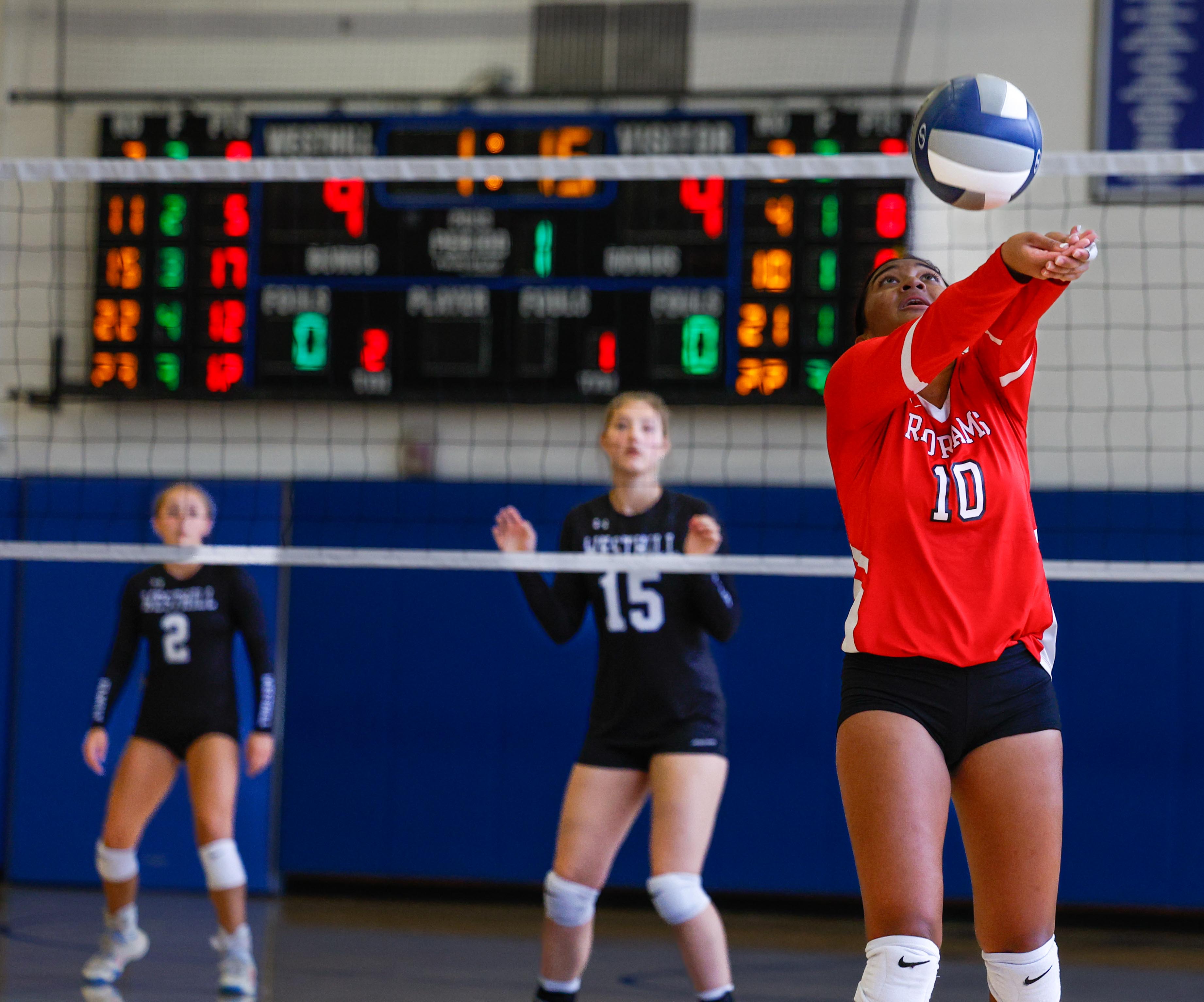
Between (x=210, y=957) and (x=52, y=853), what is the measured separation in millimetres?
1826

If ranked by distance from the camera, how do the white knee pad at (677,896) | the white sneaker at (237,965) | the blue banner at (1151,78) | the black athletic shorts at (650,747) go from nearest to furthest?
the white knee pad at (677,896) → the black athletic shorts at (650,747) → the white sneaker at (237,965) → the blue banner at (1151,78)

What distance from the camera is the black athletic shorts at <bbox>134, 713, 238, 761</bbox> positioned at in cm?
481

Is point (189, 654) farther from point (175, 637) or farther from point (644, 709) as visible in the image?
point (644, 709)

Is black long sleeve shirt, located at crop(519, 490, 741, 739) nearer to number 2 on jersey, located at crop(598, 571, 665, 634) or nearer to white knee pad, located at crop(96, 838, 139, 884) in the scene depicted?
number 2 on jersey, located at crop(598, 571, 665, 634)

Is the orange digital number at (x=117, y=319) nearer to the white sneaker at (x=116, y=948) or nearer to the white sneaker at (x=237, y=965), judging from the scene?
the white sneaker at (x=116, y=948)

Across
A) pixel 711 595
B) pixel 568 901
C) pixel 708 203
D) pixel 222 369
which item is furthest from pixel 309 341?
pixel 568 901

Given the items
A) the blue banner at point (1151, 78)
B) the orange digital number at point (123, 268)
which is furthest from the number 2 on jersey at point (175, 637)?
the blue banner at point (1151, 78)

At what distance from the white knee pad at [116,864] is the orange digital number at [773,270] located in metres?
3.56

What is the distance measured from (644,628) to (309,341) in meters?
3.37

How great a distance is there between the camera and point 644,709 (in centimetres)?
374

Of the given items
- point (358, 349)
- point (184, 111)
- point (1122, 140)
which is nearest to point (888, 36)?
point (1122, 140)

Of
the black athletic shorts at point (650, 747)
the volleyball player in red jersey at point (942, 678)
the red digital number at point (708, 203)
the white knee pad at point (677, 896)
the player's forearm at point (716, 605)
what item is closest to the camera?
the volleyball player in red jersey at point (942, 678)

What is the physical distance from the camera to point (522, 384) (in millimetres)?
6570

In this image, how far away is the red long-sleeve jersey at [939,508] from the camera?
2330 mm
